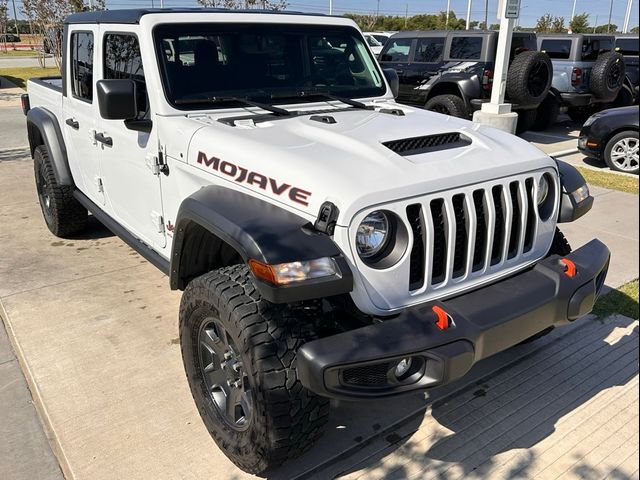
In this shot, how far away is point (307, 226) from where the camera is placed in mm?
2320

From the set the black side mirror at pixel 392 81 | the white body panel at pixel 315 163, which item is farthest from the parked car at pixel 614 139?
the white body panel at pixel 315 163

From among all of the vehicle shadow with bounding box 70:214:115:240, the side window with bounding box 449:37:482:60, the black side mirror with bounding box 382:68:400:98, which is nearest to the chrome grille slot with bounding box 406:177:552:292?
the black side mirror with bounding box 382:68:400:98

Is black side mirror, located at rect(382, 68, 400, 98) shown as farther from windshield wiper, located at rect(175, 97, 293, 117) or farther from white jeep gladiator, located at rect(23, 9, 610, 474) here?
windshield wiper, located at rect(175, 97, 293, 117)

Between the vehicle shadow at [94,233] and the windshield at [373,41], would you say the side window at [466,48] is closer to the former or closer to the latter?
the vehicle shadow at [94,233]

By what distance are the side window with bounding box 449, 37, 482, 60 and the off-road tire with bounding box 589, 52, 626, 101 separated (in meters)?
2.53

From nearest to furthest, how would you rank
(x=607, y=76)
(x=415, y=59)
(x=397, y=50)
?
(x=607, y=76)
(x=415, y=59)
(x=397, y=50)

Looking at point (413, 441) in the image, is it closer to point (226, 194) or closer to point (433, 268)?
point (433, 268)

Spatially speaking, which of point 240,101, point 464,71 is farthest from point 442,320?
point 464,71

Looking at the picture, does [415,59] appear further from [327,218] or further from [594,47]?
[327,218]

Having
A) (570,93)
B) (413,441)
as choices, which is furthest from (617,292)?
(570,93)

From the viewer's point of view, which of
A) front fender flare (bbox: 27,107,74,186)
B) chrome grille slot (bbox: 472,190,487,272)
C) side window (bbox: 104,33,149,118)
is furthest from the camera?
front fender flare (bbox: 27,107,74,186)

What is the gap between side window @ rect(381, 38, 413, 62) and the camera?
11812 millimetres

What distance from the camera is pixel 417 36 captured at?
11617 millimetres

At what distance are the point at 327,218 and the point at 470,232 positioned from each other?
660 mm
